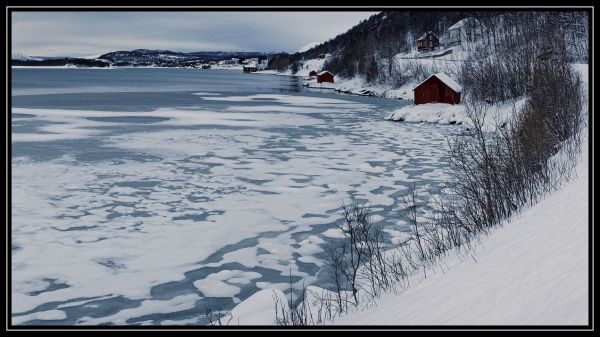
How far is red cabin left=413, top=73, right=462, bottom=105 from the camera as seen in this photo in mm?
36594

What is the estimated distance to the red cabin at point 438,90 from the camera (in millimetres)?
36594

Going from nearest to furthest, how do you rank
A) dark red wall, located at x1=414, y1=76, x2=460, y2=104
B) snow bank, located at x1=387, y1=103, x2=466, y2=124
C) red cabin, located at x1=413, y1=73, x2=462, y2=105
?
snow bank, located at x1=387, y1=103, x2=466, y2=124 < red cabin, located at x1=413, y1=73, x2=462, y2=105 < dark red wall, located at x1=414, y1=76, x2=460, y2=104

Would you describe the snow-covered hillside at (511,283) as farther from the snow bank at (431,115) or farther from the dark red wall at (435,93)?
the dark red wall at (435,93)

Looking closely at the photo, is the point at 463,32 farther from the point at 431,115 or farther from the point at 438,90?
the point at 431,115

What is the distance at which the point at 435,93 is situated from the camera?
124ft

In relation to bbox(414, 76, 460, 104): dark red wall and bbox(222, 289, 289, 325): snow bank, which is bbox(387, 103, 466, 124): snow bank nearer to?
bbox(414, 76, 460, 104): dark red wall

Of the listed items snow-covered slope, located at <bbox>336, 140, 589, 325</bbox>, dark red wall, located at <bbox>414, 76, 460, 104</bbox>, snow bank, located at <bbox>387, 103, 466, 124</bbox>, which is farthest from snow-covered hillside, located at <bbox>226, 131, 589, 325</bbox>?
dark red wall, located at <bbox>414, 76, 460, 104</bbox>

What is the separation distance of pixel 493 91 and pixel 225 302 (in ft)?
97.1

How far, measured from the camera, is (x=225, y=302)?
7.38 meters

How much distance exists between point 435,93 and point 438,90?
0.94ft

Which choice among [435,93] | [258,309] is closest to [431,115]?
[435,93]

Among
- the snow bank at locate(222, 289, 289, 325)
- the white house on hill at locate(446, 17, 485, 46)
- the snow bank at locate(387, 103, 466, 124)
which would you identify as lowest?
the snow bank at locate(222, 289, 289, 325)

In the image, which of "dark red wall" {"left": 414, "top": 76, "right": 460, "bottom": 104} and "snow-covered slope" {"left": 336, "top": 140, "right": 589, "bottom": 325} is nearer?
"snow-covered slope" {"left": 336, "top": 140, "right": 589, "bottom": 325}
